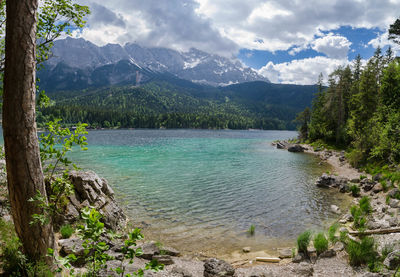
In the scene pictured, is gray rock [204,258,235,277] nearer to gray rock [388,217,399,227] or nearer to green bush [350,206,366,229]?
green bush [350,206,366,229]

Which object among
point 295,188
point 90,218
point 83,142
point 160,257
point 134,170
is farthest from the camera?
point 134,170

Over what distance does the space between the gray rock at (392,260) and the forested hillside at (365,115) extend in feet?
63.7

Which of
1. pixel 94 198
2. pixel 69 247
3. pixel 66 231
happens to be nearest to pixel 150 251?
pixel 69 247

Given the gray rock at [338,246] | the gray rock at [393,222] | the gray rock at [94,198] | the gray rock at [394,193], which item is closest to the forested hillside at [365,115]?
the gray rock at [394,193]

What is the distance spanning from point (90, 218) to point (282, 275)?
26.5 ft

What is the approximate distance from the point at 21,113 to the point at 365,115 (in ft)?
160

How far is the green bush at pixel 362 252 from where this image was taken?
885 cm

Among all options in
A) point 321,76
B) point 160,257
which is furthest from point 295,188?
point 321,76

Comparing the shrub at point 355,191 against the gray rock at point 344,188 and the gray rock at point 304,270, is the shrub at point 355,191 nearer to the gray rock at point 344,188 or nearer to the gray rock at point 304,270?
the gray rock at point 344,188

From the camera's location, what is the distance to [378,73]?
51312 millimetres

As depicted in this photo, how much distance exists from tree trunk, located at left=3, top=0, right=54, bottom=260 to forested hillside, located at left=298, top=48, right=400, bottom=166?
28.5 metres

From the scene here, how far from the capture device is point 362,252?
891 centimetres

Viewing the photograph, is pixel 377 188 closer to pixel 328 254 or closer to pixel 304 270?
pixel 328 254

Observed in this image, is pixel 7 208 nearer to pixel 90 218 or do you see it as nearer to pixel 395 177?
pixel 90 218
